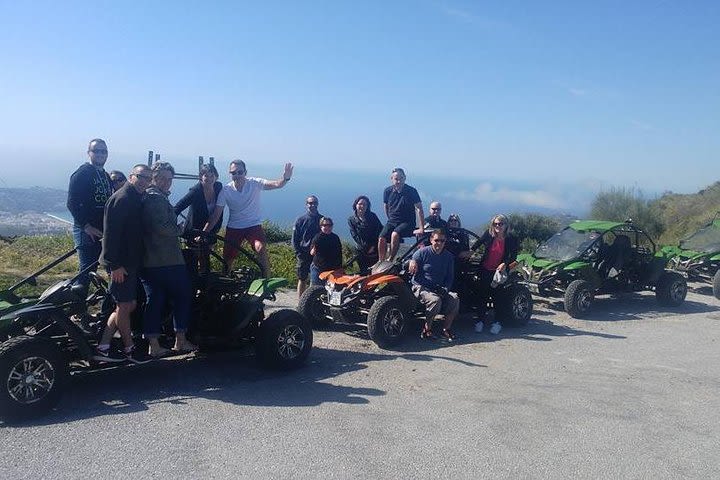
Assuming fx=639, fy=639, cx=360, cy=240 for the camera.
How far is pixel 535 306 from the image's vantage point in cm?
1175

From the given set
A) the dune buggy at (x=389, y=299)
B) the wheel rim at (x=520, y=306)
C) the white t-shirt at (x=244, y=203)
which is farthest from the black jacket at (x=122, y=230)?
the wheel rim at (x=520, y=306)

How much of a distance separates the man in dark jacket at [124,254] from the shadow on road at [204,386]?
38cm

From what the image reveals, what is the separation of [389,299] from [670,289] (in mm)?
6852

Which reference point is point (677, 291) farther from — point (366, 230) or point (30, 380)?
point (30, 380)

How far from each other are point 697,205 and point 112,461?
3191cm

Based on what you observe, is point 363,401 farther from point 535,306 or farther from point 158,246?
point 535,306

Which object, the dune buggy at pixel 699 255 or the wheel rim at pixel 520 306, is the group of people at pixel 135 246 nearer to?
the wheel rim at pixel 520 306

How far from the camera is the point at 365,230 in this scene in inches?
420

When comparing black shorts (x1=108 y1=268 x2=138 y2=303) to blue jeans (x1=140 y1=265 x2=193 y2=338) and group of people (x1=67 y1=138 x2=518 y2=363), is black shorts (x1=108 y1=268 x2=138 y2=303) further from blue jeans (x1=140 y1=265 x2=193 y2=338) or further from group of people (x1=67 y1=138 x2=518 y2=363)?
blue jeans (x1=140 y1=265 x2=193 y2=338)

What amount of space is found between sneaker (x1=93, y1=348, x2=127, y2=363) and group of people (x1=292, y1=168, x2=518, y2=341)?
162 inches

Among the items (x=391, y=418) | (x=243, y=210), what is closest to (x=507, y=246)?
(x=243, y=210)

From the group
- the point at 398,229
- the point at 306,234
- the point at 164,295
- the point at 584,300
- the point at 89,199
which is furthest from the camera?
the point at 584,300

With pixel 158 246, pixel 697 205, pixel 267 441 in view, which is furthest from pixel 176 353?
pixel 697 205

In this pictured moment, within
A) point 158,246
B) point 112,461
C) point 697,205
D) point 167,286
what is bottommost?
point 112,461
